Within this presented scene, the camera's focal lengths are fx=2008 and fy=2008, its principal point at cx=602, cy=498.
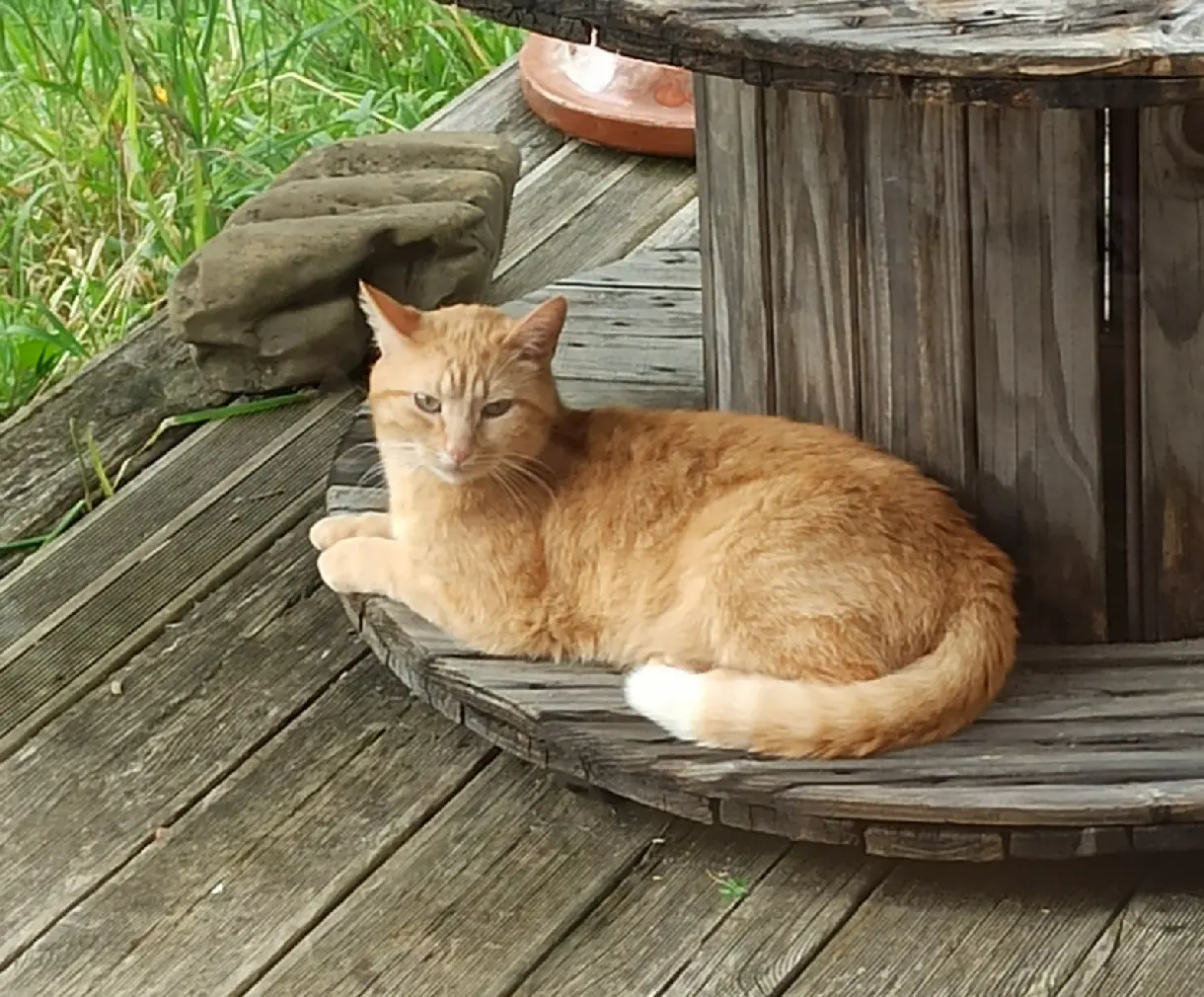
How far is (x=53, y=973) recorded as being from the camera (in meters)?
2.14

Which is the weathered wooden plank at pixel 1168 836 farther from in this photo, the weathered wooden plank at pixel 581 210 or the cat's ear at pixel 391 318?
the weathered wooden plank at pixel 581 210

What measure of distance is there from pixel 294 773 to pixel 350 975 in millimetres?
360

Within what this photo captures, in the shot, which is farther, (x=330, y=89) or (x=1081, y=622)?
(x=330, y=89)

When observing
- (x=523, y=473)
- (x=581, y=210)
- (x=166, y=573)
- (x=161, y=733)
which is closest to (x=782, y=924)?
(x=523, y=473)

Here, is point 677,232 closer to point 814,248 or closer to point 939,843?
point 814,248

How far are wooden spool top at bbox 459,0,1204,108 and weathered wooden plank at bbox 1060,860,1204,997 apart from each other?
904 mm

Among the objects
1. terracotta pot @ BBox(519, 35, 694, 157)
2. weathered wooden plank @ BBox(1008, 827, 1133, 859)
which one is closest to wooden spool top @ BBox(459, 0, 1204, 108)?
weathered wooden plank @ BBox(1008, 827, 1133, 859)

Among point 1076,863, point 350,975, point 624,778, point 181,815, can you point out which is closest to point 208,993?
point 350,975

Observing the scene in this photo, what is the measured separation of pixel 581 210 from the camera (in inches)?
143

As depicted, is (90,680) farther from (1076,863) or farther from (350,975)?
(1076,863)

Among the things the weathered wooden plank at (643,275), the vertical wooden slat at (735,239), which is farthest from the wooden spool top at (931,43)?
the weathered wooden plank at (643,275)

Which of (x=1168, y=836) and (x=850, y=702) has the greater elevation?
(x=850, y=702)

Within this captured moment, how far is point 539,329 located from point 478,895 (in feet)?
2.12

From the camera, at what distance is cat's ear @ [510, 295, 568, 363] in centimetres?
230
